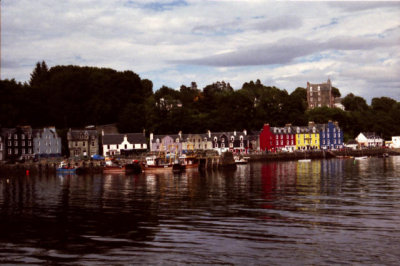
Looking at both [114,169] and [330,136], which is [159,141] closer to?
[114,169]

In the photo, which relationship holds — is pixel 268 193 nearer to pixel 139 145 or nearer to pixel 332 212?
pixel 332 212

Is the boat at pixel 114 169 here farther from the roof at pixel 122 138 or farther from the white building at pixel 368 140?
the white building at pixel 368 140

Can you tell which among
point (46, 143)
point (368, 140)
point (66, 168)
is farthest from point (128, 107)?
point (368, 140)

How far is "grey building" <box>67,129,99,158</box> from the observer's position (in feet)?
392

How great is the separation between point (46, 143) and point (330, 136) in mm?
85165

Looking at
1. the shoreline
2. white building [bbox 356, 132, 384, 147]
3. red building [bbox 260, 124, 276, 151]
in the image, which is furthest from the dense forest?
the shoreline

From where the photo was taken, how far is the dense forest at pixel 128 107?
131 meters

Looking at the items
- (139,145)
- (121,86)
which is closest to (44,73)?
(121,86)

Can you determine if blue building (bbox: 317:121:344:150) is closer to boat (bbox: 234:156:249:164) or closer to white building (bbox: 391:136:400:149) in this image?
white building (bbox: 391:136:400:149)

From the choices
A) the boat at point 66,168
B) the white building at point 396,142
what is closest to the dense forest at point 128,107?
the white building at point 396,142

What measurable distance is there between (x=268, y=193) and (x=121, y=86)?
106 metres

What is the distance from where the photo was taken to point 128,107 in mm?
133750

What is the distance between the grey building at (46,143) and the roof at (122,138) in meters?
12.0

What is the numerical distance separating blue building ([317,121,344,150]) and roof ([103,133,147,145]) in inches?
2225
